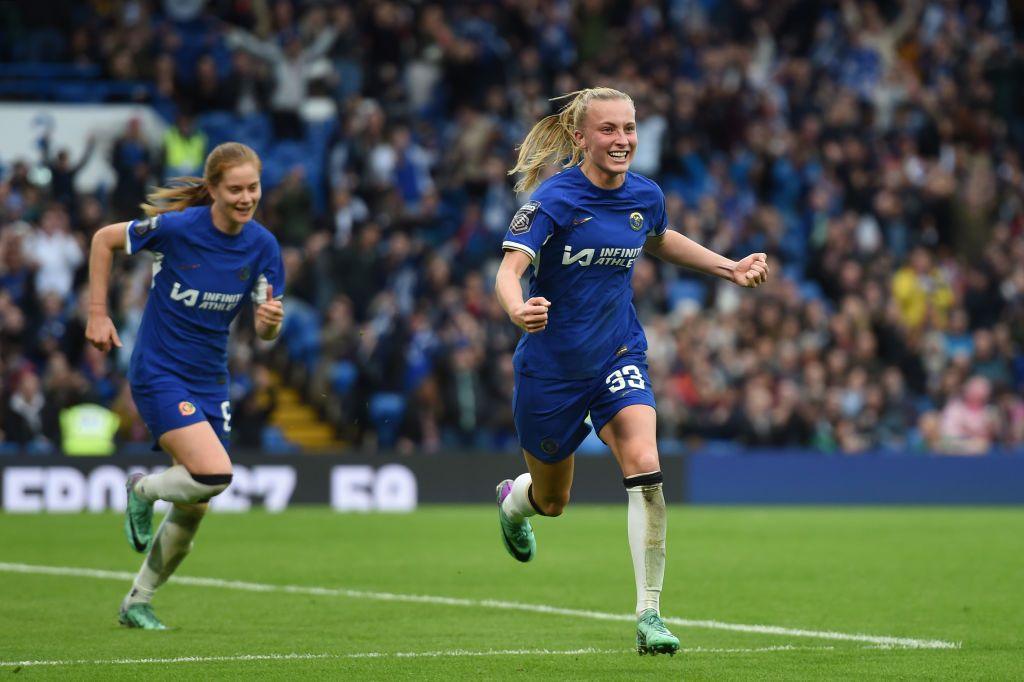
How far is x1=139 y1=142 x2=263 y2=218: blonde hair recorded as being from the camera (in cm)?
939

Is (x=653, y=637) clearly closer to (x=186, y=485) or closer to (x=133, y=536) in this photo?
(x=186, y=485)

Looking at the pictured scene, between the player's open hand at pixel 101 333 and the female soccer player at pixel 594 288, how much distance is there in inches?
86.3

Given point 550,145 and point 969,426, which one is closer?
point 550,145

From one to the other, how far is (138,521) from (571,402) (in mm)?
2812

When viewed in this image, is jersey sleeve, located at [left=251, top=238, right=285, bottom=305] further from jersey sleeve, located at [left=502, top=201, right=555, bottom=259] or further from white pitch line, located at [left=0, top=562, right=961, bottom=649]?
white pitch line, located at [left=0, top=562, right=961, bottom=649]

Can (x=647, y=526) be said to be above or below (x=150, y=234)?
below

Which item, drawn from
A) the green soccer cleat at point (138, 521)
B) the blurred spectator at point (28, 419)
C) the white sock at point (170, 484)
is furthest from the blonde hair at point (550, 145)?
the blurred spectator at point (28, 419)

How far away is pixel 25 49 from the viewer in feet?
82.1

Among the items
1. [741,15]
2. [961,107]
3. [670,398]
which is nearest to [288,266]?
[670,398]

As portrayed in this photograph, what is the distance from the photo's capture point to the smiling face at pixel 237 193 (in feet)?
30.7

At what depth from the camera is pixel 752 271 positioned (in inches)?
330

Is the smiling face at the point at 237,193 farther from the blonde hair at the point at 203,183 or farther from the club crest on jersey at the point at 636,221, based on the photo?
the club crest on jersey at the point at 636,221

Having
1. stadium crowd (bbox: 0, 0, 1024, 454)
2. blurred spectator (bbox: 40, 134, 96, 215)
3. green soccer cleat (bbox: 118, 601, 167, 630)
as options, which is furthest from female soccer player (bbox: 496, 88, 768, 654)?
blurred spectator (bbox: 40, 134, 96, 215)

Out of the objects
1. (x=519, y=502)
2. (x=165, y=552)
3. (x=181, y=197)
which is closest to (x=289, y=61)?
(x=181, y=197)
